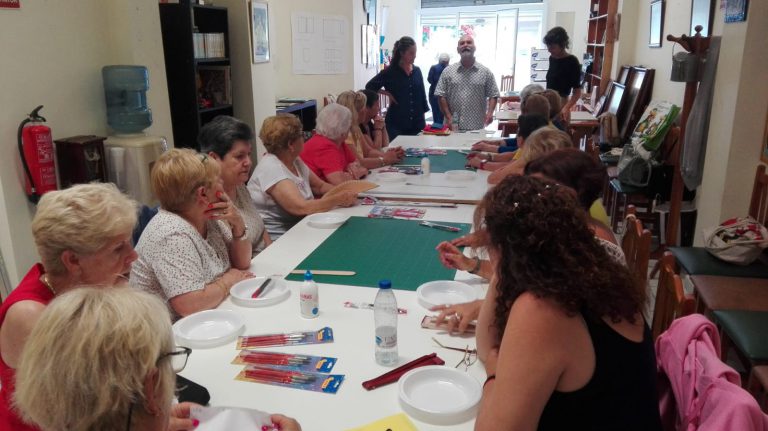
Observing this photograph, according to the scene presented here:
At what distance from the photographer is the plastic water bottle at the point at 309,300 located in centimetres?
175

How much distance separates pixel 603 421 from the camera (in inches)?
45.6

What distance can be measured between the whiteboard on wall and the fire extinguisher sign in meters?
4.19

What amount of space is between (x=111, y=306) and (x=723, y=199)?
3689 millimetres

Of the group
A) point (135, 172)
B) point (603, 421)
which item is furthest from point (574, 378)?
point (135, 172)

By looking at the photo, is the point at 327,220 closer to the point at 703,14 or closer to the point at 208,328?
the point at 208,328

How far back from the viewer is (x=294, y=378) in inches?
57.0

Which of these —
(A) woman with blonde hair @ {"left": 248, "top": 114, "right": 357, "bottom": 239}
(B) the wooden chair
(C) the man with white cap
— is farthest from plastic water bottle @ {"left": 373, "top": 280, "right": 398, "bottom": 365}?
(C) the man with white cap

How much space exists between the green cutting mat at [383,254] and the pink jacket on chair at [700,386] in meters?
0.84

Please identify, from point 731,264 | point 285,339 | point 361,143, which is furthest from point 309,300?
point 361,143

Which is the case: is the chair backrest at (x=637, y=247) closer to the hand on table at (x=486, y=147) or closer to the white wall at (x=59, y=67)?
the hand on table at (x=486, y=147)

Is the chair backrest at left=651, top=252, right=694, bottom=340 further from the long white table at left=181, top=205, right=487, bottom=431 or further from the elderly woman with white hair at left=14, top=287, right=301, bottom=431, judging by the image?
the elderly woman with white hair at left=14, top=287, right=301, bottom=431

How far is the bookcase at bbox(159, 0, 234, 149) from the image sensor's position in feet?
14.7

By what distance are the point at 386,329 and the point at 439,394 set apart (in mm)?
222

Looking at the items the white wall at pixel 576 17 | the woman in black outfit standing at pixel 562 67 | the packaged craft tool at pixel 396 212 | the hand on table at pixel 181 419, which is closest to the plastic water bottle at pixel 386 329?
the hand on table at pixel 181 419
